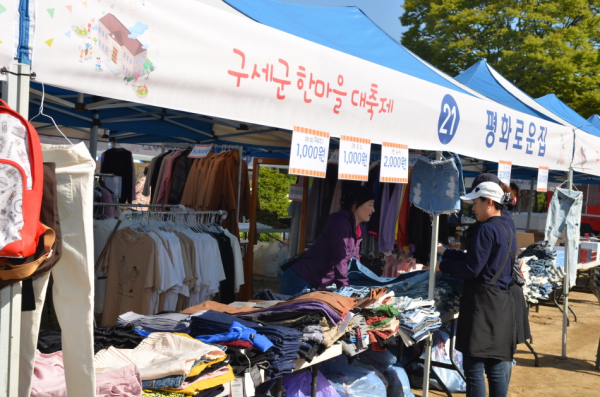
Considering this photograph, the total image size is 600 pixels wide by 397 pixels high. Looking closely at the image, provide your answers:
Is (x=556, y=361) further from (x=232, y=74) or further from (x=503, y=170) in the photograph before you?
(x=232, y=74)

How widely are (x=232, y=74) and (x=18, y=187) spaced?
3.86ft

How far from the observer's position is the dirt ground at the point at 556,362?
5254 millimetres

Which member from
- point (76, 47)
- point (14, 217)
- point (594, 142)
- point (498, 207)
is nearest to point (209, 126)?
point (498, 207)

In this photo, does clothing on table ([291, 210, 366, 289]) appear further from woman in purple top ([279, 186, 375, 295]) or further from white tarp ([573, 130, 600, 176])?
white tarp ([573, 130, 600, 176])

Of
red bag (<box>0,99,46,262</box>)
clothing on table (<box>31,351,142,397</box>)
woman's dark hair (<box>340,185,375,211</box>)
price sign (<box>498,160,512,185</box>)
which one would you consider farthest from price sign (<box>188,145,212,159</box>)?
red bag (<box>0,99,46,262</box>)

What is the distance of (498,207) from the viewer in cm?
381

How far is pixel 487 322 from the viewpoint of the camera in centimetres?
375

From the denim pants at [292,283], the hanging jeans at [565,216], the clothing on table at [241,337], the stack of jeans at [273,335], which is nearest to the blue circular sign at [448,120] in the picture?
the denim pants at [292,283]

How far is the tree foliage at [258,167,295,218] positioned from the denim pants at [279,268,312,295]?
902 cm

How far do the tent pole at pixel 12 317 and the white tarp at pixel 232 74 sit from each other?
3.3 inches

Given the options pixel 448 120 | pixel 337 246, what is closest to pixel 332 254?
pixel 337 246

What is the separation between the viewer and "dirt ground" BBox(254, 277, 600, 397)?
5250 mm

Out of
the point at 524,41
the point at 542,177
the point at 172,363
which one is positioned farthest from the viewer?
the point at 524,41

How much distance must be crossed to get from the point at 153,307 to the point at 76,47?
285 centimetres
